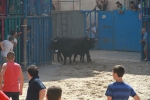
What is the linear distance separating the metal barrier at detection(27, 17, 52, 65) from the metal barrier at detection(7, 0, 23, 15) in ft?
1.97

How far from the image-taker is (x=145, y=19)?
20.4 meters

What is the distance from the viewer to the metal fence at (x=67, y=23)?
2261 centimetres

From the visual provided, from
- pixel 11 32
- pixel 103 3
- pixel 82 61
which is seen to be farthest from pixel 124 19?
pixel 11 32

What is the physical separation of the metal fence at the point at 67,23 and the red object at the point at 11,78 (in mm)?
13595

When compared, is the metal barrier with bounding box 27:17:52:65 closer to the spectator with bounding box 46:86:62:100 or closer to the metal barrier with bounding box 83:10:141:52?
the metal barrier with bounding box 83:10:141:52

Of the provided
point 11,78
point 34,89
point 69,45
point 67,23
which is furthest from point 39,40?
point 34,89

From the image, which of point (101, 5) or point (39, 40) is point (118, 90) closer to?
point (39, 40)

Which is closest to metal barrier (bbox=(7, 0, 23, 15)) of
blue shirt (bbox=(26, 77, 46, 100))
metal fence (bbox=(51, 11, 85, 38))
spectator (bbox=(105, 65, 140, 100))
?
metal fence (bbox=(51, 11, 85, 38))

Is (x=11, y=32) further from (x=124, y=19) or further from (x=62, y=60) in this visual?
(x=124, y=19)

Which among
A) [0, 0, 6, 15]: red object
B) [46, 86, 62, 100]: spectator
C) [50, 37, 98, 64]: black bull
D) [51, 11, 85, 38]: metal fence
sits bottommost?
[50, 37, 98, 64]: black bull

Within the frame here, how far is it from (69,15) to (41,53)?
187 inches

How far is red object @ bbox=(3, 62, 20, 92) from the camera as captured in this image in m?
8.48

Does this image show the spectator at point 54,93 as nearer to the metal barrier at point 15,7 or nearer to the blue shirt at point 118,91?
the blue shirt at point 118,91

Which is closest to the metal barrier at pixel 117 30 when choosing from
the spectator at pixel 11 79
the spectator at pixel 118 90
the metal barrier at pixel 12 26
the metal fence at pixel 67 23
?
the metal fence at pixel 67 23
